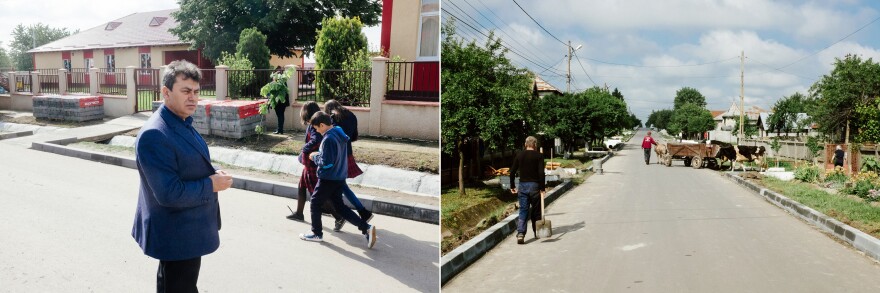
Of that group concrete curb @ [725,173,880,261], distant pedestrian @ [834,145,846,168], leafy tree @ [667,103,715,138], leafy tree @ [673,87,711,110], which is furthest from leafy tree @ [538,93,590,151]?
leafy tree @ [673,87,711,110]

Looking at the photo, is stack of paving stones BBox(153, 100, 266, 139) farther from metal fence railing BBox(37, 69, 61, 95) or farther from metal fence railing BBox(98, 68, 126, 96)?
metal fence railing BBox(37, 69, 61, 95)

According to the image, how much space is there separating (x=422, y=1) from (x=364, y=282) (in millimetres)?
8799

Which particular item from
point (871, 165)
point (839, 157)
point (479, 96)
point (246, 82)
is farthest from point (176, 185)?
point (839, 157)

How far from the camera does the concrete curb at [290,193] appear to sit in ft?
19.5

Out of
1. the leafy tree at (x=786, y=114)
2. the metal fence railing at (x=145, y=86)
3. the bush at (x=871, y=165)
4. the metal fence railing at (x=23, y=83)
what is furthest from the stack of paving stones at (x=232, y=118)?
the leafy tree at (x=786, y=114)

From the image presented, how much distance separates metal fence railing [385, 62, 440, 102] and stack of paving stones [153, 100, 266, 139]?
2.51 meters

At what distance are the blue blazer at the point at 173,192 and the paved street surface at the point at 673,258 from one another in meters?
1.86

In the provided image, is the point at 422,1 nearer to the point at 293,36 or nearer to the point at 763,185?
the point at 763,185

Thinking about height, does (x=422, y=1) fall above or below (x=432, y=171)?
above

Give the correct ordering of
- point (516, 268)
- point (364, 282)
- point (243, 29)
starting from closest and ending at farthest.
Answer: point (364, 282) < point (516, 268) < point (243, 29)

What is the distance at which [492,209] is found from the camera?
707 centimetres

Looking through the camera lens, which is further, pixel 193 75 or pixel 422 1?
pixel 422 1

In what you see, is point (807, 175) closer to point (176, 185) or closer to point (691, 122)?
point (176, 185)

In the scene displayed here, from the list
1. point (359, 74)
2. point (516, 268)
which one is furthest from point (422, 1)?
point (516, 268)
